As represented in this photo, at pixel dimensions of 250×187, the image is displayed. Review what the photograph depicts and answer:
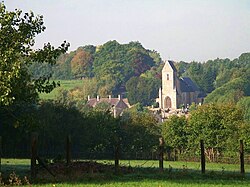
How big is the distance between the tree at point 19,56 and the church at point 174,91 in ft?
490

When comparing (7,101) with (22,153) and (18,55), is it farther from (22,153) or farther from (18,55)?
(22,153)

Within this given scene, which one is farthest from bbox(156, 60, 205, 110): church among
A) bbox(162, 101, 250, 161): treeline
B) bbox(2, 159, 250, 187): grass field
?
bbox(2, 159, 250, 187): grass field

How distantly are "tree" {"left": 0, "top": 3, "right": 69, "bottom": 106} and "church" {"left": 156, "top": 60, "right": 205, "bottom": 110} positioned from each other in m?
149

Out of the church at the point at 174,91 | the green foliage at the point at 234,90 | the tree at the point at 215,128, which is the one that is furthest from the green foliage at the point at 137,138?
the church at the point at 174,91

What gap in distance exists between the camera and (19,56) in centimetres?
1697

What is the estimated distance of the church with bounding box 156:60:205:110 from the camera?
168375 millimetres

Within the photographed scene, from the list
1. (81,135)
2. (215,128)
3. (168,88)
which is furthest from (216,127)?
(168,88)

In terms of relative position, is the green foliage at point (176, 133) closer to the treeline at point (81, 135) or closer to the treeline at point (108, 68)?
the treeline at point (81, 135)

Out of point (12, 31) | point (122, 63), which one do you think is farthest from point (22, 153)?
point (122, 63)

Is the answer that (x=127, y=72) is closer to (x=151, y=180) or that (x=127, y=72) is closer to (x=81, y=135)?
(x=81, y=135)

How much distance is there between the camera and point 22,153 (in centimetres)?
3988

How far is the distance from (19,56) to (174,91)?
505 feet

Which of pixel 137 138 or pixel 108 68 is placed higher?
pixel 108 68

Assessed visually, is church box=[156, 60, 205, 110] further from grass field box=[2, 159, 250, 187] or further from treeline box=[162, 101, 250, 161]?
grass field box=[2, 159, 250, 187]
